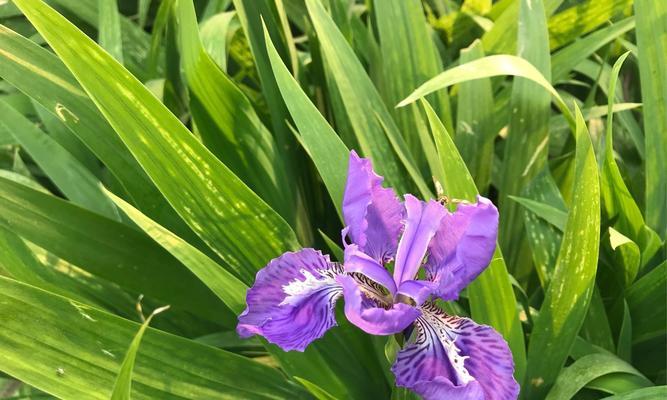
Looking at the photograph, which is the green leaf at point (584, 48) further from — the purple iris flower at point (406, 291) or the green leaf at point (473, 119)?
the purple iris flower at point (406, 291)

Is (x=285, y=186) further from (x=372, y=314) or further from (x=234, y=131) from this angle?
(x=372, y=314)

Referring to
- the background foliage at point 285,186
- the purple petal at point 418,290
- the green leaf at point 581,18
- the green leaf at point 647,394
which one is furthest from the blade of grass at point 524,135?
the purple petal at point 418,290

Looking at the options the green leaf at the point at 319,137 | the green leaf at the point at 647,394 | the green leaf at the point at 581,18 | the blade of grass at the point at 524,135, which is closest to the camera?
the green leaf at the point at 647,394

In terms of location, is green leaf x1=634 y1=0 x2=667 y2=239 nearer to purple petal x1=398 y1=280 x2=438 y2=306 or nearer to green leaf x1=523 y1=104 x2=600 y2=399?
green leaf x1=523 y1=104 x2=600 y2=399

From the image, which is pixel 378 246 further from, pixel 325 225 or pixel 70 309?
pixel 325 225

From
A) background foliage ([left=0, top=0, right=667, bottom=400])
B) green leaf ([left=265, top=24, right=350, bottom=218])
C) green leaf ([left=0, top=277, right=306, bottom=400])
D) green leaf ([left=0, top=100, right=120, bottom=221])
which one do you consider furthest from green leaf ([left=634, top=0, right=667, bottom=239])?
green leaf ([left=0, top=100, right=120, bottom=221])
